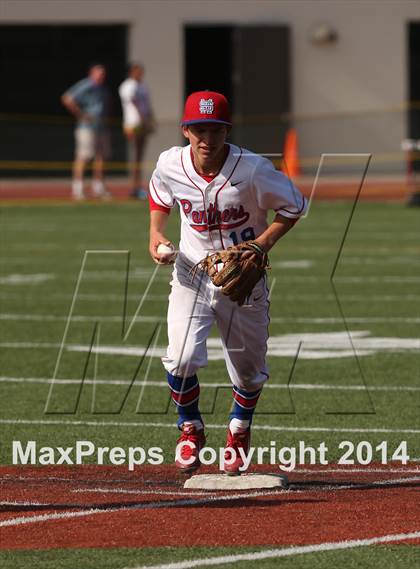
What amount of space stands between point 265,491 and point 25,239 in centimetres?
1458

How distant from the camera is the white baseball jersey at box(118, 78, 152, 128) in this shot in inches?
1113

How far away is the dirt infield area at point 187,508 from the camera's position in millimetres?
6672

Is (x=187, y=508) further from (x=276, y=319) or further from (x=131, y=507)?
(x=276, y=319)

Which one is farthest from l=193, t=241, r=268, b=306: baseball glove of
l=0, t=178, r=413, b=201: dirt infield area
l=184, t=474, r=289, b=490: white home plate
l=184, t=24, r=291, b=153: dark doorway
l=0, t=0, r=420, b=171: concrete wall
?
l=184, t=24, r=291, b=153: dark doorway

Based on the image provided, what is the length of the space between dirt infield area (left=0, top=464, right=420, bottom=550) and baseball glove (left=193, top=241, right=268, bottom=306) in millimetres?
984

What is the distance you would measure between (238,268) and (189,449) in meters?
1.02

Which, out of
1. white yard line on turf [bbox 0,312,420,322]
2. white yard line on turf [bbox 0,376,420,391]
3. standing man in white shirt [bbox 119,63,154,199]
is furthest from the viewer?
standing man in white shirt [bbox 119,63,154,199]

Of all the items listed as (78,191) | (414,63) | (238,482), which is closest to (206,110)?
(238,482)

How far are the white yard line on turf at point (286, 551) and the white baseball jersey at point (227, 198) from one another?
1960mm

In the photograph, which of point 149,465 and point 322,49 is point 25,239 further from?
point 322,49

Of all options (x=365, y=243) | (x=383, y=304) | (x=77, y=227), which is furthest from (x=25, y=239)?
(x=383, y=304)

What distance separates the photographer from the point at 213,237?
316 inches

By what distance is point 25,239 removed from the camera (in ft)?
71.9

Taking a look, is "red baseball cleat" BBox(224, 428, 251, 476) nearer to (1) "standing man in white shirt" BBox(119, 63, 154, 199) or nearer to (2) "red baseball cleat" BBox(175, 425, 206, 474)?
(2) "red baseball cleat" BBox(175, 425, 206, 474)
